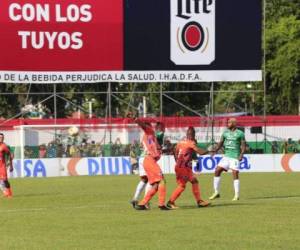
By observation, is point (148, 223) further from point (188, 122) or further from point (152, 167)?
point (188, 122)

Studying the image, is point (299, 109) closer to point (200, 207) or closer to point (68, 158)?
point (68, 158)

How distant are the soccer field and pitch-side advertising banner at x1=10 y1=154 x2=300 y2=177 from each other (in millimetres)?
16183

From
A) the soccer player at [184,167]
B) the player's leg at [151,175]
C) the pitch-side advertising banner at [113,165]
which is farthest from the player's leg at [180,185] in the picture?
the pitch-side advertising banner at [113,165]

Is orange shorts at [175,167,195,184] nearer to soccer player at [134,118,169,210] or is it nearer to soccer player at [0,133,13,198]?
soccer player at [134,118,169,210]

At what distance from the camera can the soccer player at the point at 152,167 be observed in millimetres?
17031

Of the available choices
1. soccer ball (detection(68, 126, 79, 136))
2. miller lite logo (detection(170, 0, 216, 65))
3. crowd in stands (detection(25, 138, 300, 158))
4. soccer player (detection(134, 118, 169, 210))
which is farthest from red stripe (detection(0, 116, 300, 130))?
soccer player (detection(134, 118, 169, 210))

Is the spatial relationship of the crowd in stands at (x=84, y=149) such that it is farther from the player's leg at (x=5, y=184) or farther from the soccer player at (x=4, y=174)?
the player's leg at (x=5, y=184)

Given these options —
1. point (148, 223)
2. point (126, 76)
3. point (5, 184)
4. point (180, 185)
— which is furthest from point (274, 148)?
point (148, 223)

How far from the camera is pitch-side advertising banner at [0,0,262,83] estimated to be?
3919cm

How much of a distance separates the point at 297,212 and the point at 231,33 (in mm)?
25049

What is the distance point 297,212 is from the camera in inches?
640

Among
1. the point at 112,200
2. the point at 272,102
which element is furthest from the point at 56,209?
the point at 272,102

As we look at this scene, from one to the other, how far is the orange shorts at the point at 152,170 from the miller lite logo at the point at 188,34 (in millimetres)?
23019

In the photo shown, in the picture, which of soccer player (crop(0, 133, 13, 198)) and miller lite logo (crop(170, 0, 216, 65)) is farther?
miller lite logo (crop(170, 0, 216, 65))
